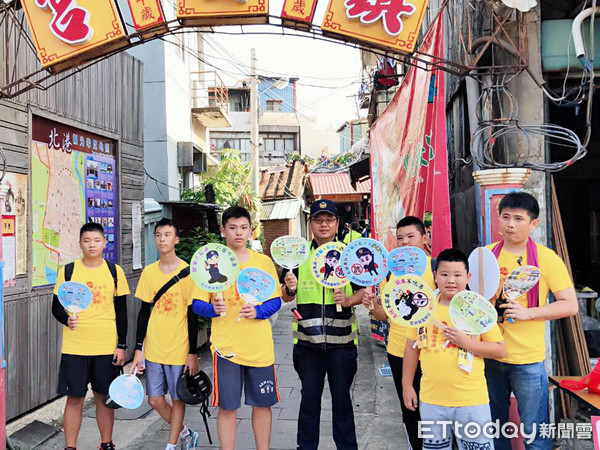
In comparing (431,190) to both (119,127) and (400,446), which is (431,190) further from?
(119,127)

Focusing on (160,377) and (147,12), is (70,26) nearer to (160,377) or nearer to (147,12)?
(147,12)

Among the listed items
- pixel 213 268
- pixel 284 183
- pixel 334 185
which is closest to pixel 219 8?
pixel 213 268

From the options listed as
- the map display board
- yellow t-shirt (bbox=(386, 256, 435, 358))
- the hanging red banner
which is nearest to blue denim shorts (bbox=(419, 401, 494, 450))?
yellow t-shirt (bbox=(386, 256, 435, 358))

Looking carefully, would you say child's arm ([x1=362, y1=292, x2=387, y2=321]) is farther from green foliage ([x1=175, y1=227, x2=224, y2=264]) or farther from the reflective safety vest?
green foliage ([x1=175, y1=227, x2=224, y2=264])

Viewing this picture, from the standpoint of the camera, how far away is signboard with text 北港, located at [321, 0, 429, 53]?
3.77 metres

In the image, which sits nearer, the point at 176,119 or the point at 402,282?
the point at 402,282

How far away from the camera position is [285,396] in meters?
5.80

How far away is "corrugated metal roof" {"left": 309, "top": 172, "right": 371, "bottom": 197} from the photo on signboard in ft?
48.7

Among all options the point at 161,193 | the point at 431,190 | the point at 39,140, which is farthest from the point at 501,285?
the point at 161,193

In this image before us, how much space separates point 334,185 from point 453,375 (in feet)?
65.1

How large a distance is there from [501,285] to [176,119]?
34.3 feet

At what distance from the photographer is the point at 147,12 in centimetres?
382

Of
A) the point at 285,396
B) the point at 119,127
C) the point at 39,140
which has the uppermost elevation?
the point at 119,127

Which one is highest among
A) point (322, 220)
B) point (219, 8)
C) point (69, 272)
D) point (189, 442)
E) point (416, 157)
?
point (219, 8)
